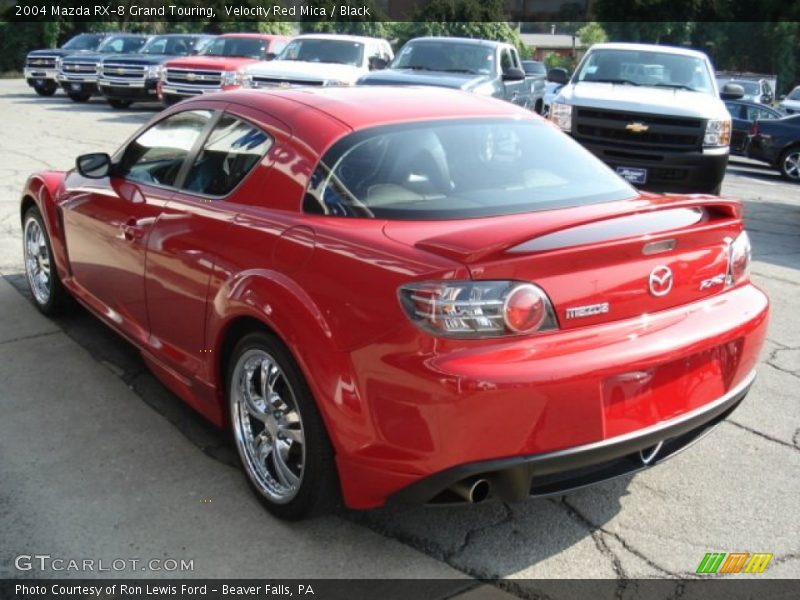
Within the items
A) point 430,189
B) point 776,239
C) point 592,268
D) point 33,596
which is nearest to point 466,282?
point 592,268

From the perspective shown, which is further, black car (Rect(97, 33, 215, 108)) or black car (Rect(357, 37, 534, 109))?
black car (Rect(97, 33, 215, 108))

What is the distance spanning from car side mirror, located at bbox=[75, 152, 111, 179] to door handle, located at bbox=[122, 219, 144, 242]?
56 cm

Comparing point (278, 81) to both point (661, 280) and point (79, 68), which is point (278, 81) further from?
point (661, 280)

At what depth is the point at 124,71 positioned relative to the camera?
807 inches

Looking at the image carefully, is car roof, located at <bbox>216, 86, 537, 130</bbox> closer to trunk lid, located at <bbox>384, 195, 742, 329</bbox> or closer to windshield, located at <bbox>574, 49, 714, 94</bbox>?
trunk lid, located at <bbox>384, 195, 742, 329</bbox>

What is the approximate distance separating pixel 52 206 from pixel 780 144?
14.6 meters

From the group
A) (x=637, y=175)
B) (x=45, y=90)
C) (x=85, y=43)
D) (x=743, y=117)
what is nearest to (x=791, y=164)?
(x=743, y=117)

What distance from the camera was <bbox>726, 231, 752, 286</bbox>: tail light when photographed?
10.8ft

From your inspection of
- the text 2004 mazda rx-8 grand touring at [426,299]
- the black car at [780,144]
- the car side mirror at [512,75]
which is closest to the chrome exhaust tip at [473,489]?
the text 2004 mazda rx-8 grand touring at [426,299]

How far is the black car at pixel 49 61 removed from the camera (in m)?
23.9

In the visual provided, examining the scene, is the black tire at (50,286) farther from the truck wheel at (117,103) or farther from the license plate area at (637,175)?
the truck wheel at (117,103)

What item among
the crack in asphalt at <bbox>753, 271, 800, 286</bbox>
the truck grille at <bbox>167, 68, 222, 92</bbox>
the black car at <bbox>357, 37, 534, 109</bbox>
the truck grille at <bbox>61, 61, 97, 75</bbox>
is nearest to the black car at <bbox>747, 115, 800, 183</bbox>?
the black car at <bbox>357, 37, 534, 109</bbox>

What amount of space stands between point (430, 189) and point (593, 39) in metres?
55.0

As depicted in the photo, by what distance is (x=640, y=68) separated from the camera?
1064 centimetres
